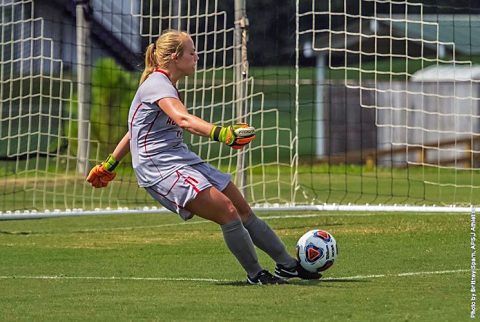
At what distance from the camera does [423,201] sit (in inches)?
685

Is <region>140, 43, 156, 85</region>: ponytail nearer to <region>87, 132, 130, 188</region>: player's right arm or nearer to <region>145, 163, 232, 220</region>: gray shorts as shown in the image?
<region>87, 132, 130, 188</region>: player's right arm

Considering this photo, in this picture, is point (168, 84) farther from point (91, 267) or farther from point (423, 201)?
point (423, 201)

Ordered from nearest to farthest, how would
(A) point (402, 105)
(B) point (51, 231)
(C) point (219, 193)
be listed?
(C) point (219, 193) → (B) point (51, 231) → (A) point (402, 105)

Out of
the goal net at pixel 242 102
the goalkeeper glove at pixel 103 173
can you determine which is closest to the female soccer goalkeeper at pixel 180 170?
the goalkeeper glove at pixel 103 173

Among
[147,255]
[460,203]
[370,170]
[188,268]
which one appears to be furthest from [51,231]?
[370,170]

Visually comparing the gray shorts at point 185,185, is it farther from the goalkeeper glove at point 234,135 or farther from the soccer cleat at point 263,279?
the soccer cleat at point 263,279

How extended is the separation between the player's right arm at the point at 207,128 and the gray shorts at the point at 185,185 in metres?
0.38

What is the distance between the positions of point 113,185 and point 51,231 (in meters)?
6.78

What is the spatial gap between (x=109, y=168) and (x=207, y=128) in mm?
1543

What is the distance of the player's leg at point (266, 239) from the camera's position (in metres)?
9.38

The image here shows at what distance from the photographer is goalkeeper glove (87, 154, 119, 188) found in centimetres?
997

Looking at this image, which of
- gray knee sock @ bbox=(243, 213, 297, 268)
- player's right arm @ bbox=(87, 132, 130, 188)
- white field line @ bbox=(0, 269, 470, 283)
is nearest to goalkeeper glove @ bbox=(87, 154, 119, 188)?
player's right arm @ bbox=(87, 132, 130, 188)

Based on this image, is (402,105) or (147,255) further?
(402,105)

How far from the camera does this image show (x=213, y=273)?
10172 mm
